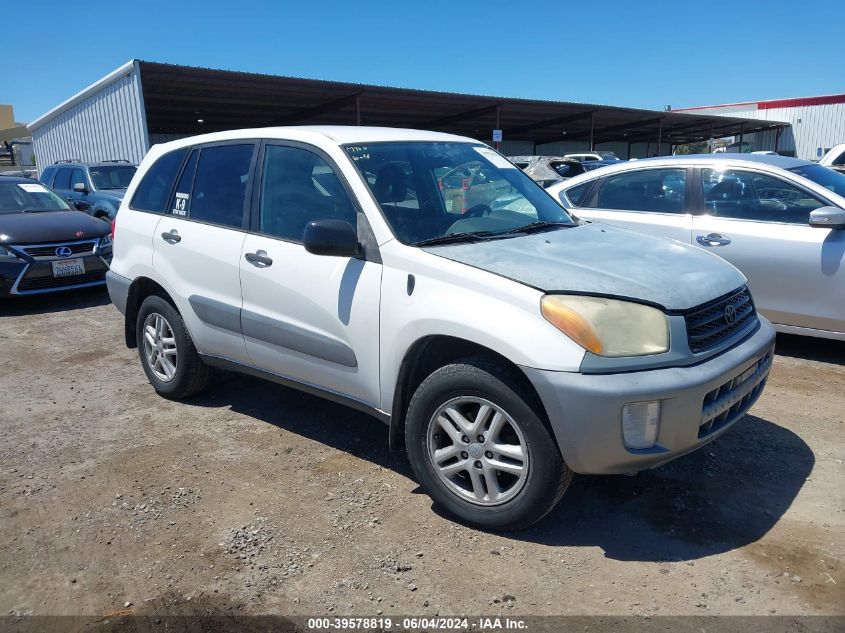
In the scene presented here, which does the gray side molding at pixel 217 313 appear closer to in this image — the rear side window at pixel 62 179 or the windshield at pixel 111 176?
the windshield at pixel 111 176

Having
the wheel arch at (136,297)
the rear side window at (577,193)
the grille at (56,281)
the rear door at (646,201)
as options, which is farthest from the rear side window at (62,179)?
the rear door at (646,201)

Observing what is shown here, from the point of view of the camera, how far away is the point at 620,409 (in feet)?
8.55

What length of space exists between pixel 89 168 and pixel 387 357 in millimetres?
11511

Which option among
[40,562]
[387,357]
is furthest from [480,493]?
[40,562]

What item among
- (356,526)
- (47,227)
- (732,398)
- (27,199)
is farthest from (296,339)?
(27,199)

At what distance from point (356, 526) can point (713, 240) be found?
3.97 metres

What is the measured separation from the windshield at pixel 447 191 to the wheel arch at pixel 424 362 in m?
0.55

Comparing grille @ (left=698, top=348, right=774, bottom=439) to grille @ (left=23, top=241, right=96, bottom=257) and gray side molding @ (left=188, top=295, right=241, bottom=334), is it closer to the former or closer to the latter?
gray side molding @ (left=188, top=295, right=241, bottom=334)

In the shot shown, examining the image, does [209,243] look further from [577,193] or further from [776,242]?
[776,242]

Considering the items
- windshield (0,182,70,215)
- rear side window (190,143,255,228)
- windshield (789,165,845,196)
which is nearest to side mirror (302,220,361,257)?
rear side window (190,143,255,228)

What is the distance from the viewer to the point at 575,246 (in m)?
3.38

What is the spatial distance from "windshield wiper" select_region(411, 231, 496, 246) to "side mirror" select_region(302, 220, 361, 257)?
0.32m

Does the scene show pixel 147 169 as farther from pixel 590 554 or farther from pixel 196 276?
pixel 590 554

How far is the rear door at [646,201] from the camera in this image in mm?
5812
